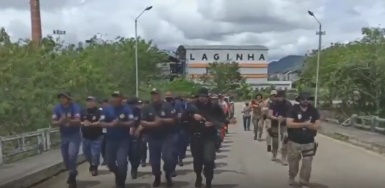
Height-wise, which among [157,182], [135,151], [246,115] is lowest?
[246,115]

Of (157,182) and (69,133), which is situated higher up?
(69,133)

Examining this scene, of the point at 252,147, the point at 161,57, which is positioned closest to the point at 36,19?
the point at 161,57

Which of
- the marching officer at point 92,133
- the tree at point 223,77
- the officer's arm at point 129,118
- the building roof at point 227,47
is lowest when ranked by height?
the tree at point 223,77

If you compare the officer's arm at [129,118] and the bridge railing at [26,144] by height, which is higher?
the officer's arm at [129,118]

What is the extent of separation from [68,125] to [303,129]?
12.9 feet

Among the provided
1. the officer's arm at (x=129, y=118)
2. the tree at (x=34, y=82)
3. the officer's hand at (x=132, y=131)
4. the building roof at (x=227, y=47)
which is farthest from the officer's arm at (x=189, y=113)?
the building roof at (x=227, y=47)

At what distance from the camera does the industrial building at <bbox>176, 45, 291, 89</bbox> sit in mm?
135700

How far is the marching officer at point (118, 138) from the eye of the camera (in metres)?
10.8

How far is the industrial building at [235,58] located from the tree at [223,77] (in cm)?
1756

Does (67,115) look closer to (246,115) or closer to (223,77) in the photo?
(246,115)

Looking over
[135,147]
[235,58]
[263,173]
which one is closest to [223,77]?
[235,58]

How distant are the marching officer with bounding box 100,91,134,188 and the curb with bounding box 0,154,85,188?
6.42 ft

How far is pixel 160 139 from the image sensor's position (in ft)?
37.1

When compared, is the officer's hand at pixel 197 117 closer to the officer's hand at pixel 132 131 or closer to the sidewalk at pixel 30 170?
the officer's hand at pixel 132 131
